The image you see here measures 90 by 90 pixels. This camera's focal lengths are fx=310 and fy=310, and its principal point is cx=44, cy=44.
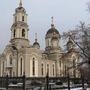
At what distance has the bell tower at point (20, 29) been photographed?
63531 millimetres

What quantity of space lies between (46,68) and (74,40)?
147 feet

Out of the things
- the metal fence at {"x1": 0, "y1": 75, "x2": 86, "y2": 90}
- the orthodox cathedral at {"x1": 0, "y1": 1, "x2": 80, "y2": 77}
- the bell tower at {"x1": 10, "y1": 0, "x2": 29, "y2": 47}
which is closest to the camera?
the metal fence at {"x1": 0, "y1": 75, "x2": 86, "y2": 90}

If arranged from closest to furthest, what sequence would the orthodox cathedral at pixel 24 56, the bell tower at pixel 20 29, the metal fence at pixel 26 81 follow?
the metal fence at pixel 26 81 < the orthodox cathedral at pixel 24 56 < the bell tower at pixel 20 29

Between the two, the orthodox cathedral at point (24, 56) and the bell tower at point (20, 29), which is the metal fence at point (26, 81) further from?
the bell tower at point (20, 29)

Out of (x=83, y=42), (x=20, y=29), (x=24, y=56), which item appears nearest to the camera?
(x=83, y=42)

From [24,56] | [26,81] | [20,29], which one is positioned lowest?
[26,81]

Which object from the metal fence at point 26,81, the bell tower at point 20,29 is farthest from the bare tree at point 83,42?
the bell tower at point 20,29

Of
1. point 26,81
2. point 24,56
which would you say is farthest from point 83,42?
point 24,56

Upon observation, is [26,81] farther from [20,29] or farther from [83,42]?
[20,29]

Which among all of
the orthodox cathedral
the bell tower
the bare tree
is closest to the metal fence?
the bare tree

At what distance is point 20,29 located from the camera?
63812 mm

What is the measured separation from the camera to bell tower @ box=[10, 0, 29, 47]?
6353 cm

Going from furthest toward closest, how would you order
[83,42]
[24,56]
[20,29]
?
1. [20,29]
2. [24,56]
3. [83,42]

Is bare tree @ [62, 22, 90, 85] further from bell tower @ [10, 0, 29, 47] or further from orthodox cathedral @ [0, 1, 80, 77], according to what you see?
bell tower @ [10, 0, 29, 47]
